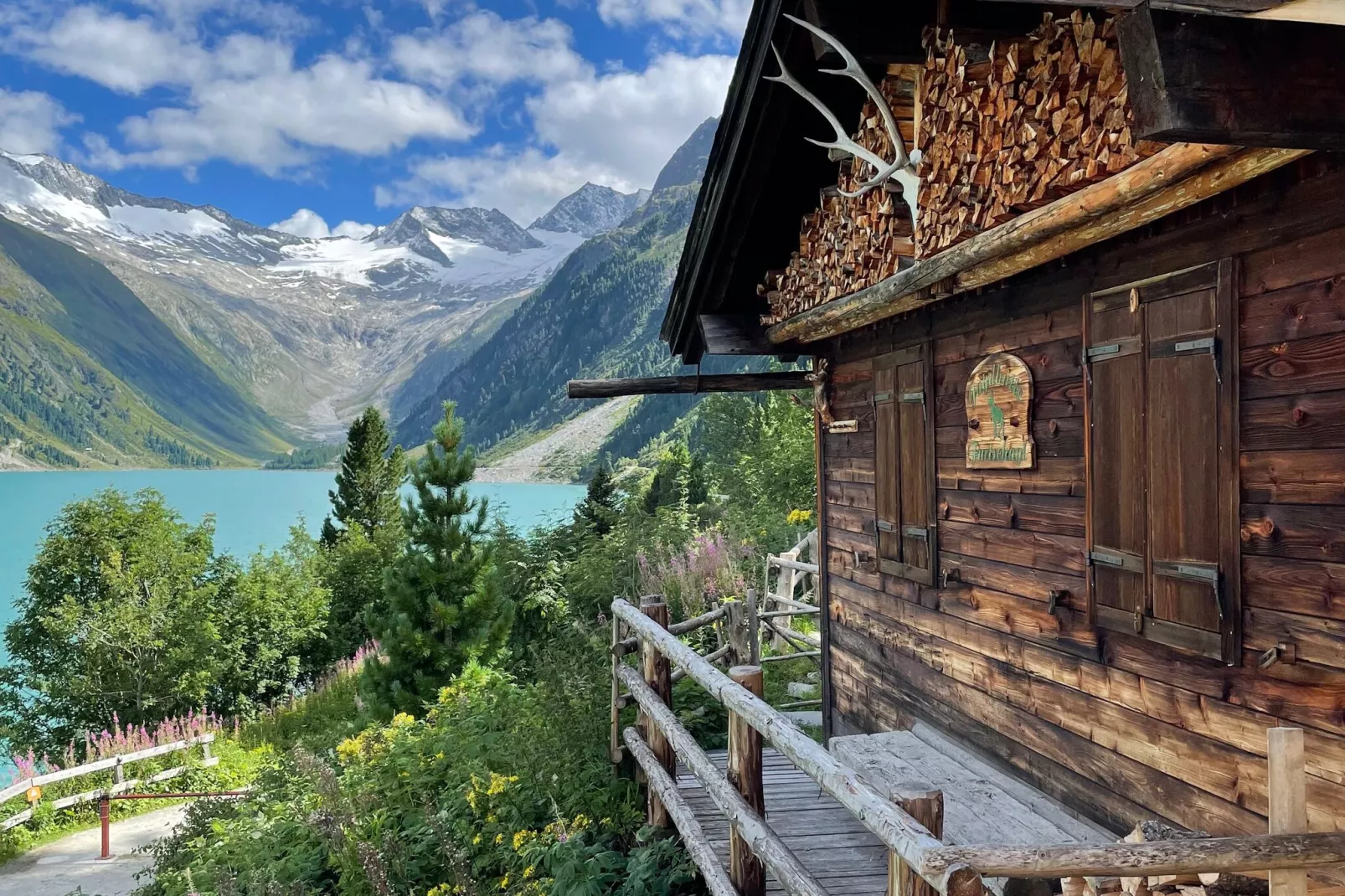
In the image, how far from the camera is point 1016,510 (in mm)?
4574

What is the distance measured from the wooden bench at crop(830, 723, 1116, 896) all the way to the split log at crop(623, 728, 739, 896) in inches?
34.2

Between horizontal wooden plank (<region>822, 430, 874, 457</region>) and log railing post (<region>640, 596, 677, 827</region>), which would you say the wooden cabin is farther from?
log railing post (<region>640, 596, 677, 827</region>)

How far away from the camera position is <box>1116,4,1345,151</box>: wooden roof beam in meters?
2.11

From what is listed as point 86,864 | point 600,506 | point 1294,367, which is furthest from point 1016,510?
point 600,506

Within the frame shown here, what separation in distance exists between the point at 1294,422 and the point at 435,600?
10.8 metres

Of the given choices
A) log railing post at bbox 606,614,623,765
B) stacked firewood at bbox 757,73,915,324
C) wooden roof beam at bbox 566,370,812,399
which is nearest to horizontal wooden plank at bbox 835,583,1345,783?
stacked firewood at bbox 757,73,915,324

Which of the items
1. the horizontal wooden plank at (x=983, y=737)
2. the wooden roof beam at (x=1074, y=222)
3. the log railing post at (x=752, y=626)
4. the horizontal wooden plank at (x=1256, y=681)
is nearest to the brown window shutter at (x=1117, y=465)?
the horizontal wooden plank at (x=1256, y=681)

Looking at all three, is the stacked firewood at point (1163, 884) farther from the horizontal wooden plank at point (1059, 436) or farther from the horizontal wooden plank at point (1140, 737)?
the horizontal wooden plank at point (1059, 436)

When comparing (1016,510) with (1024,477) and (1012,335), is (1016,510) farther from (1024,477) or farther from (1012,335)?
(1012,335)

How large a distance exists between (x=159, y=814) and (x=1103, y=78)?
16.5 meters

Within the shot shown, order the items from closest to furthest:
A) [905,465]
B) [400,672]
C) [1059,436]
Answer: [1059,436], [905,465], [400,672]

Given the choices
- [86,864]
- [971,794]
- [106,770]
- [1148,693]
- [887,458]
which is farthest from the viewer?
[106,770]

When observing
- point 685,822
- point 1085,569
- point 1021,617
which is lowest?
point 685,822

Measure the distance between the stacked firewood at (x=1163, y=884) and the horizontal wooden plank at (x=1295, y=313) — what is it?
5.12 feet
